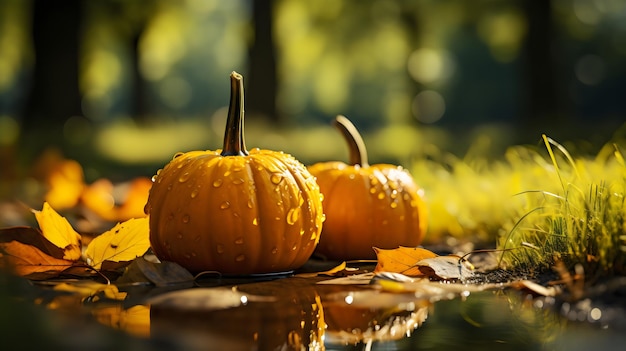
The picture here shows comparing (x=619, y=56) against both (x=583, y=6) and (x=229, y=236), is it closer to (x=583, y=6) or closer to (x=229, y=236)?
(x=583, y=6)

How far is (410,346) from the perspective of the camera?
210cm

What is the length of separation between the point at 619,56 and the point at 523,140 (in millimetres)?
30671

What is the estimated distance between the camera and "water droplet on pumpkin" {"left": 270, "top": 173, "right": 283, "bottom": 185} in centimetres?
333

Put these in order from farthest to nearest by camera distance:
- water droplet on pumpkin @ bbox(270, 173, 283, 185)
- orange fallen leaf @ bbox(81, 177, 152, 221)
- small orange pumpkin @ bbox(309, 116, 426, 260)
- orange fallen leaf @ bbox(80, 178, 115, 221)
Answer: orange fallen leaf @ bbox(80, 178, 115, 221) → orange fallen leaf @ bbox(81, 177, 152, 221) → small orange pumpkin @ bbox(309, 116, 426, 260) → water droplet on pumpkin @ bbox(270, 173, 283, 185)

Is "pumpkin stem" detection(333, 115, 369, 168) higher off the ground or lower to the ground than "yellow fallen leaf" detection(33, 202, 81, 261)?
higher

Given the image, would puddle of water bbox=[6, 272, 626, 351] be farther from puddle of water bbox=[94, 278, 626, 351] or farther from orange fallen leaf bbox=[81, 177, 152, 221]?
orange fallen leaf bbox=[81, 177, 152, 221]

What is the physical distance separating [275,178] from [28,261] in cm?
103

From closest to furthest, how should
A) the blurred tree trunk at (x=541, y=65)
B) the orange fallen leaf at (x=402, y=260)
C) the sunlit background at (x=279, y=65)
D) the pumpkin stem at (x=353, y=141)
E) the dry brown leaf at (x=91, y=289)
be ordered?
1. the dry brown leaf at (x=91, y=289)
2. the orange fallen leaf at (x=402, y=260)
3. the pumpkin stem at (x=353, y=141)
4. the sunlit background at (x=279, y=65)
5. the blurred tree trunk at (x=541, y=65)

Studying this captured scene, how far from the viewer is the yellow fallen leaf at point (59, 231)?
10.1 ft

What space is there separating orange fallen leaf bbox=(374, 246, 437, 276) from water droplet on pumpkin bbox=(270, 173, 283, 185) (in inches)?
20.7

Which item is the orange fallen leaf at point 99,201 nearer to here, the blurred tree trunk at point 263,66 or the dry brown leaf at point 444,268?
the dry brown leaf at point 444,268

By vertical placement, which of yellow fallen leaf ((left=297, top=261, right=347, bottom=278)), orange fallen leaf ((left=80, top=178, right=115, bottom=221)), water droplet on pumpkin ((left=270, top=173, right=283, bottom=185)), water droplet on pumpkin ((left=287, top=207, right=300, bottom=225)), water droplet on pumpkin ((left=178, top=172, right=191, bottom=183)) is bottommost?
orange fallen leaf ((left=80, top=178, right=115, bottom=221))

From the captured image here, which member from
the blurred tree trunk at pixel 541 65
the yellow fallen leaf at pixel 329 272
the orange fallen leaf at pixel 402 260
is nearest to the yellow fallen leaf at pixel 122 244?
the yellow fallen leaf at pixel 329 272

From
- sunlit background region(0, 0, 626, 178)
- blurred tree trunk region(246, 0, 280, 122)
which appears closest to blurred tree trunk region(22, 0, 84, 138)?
sunlit background region(0, 0, 626, 178)
